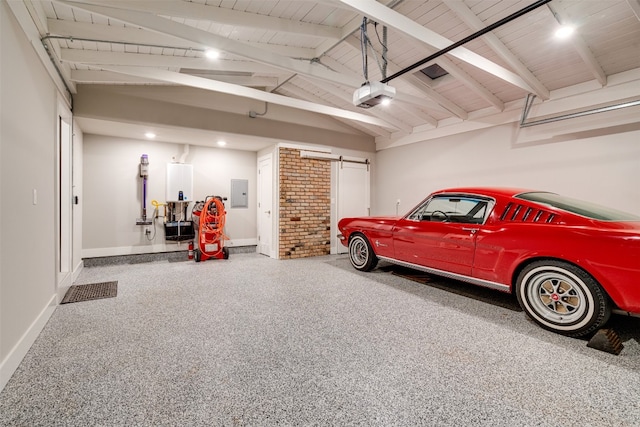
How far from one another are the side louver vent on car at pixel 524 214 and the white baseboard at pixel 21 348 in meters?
4.04

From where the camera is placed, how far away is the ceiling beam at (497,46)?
2.85 metres

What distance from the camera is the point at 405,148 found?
6.31 metres

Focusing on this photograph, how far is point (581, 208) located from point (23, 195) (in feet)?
15.5

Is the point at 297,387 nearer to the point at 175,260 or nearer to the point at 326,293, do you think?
the point at 326,293

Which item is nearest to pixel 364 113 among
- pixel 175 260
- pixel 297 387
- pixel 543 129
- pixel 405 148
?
pixel 405 148

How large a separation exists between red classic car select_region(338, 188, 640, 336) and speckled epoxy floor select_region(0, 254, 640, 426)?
28 centimetres

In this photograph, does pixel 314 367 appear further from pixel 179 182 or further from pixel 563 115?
pixel 179 182

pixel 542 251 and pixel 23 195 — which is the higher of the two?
pixel 23 195


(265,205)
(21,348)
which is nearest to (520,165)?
(265,205)

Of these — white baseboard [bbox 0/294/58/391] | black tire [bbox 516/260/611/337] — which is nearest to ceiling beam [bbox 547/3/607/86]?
black tire [bbox 516/260/611/337]

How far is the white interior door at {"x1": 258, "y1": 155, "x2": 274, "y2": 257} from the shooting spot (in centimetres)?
596

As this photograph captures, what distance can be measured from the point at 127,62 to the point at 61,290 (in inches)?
113

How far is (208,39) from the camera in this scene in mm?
2934

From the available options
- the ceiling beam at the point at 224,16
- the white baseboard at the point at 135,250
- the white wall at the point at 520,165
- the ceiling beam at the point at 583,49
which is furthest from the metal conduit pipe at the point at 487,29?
the white baseboard at the point at 135,250
